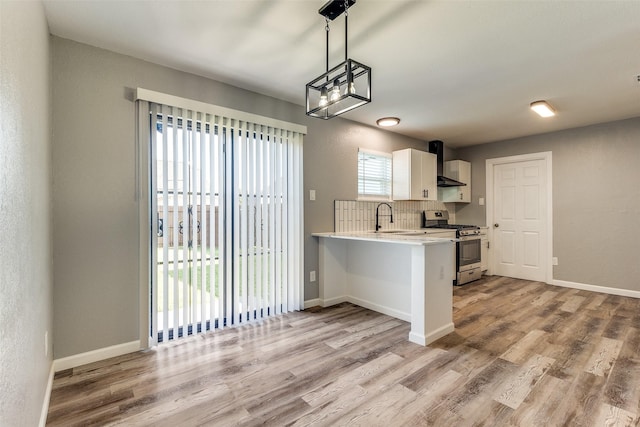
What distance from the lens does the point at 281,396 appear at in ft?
5.98

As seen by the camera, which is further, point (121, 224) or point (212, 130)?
point (212, 130)

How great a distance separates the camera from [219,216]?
2793mm

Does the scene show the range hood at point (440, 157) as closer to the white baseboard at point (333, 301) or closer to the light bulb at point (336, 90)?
the white baseboard at point (333, 301)

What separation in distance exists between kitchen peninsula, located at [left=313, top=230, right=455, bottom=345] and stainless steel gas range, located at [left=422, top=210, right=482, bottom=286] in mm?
1400

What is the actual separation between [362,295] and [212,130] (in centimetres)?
240

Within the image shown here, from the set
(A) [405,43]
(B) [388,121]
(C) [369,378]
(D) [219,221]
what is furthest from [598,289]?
(D) [219,221]

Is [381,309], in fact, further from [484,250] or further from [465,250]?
[484,250]

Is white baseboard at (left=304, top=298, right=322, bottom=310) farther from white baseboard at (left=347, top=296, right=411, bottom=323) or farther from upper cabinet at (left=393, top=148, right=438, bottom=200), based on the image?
upper cabinet at (left=393, top=148, right=438, bottom=200)

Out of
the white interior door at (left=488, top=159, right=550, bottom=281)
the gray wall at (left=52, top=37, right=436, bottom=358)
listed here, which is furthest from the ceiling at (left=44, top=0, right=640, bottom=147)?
the white interior door at (left=488, top=159, right=550, bottom=281)

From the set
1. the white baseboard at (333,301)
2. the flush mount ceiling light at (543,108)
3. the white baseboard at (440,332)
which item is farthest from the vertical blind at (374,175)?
the white baseboard at (440,332)

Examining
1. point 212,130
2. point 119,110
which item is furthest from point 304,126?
point 119,110

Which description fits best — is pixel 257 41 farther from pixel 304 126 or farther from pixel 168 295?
pixel 168 295

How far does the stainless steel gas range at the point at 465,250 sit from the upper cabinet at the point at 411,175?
0.61m

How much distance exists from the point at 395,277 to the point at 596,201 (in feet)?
11.1
